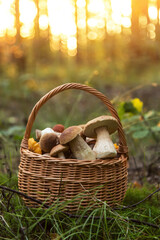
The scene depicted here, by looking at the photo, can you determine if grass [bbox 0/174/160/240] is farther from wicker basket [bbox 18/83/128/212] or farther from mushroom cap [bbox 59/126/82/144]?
mushroom cap [bbox 59/126/82/144]

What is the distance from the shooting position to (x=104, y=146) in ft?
4.72

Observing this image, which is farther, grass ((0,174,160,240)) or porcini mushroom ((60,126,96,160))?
porcini mushroom ((60,126,96,160))

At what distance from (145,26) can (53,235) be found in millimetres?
9584

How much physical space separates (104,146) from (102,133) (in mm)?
118

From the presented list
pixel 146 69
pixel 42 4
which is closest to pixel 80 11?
pixel 42 4

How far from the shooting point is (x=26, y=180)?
4.72 feet

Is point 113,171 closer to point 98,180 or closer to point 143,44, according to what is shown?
point 98,180

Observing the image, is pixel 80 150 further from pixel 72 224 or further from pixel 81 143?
pixel 72 224

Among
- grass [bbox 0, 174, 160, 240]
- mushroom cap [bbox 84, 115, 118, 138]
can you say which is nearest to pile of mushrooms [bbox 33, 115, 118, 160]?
mushroom cap [bbox 84, 115, 118, 138]

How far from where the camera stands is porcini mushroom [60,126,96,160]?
4.58ft

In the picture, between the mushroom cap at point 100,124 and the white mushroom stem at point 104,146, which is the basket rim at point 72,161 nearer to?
the white mushroom stem at point 104,146

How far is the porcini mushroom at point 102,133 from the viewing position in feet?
4.66

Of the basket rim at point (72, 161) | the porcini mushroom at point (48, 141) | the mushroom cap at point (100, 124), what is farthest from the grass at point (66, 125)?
the mushroom cap at point (100, 124)

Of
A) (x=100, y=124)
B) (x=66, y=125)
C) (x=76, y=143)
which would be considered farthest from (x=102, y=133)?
(x=66, y=125)
